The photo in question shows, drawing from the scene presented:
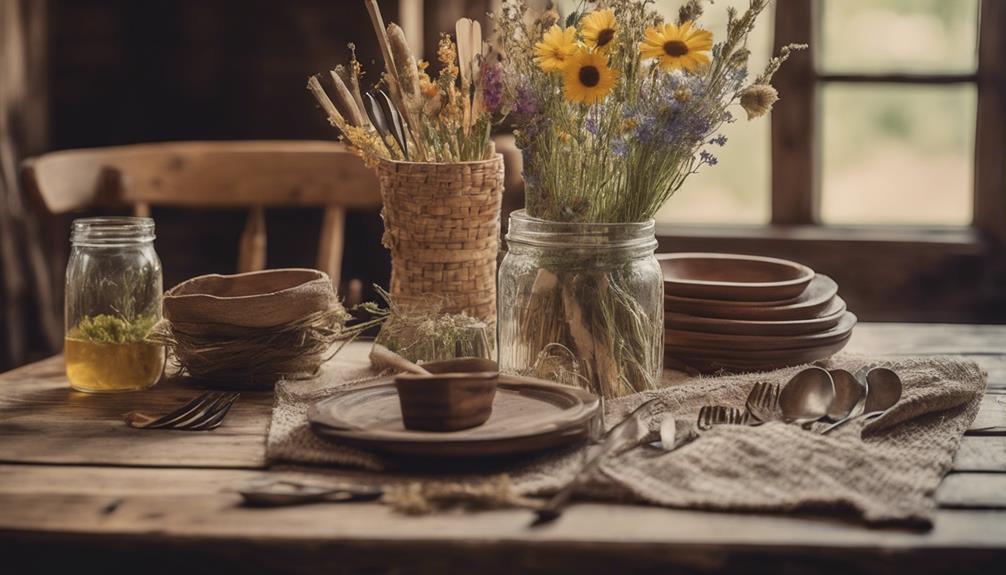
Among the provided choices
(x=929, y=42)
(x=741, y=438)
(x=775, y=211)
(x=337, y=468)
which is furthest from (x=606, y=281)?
(x=929, y=42)

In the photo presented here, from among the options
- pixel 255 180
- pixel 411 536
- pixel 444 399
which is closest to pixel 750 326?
pixel 444 399

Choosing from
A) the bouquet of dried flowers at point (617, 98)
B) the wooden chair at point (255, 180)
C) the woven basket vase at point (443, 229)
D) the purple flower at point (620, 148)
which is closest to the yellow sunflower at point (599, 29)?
the bouquet of dried flowers at point (617, 98)

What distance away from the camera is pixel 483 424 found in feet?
3.85

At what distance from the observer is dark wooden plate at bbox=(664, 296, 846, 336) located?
149 cm

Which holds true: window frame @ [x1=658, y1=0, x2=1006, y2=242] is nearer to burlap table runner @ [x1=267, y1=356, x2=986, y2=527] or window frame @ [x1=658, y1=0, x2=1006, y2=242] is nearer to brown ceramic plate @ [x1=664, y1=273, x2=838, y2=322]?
brown ceramic plate @ [x1=664, y1=273, x2=838, y2=322]

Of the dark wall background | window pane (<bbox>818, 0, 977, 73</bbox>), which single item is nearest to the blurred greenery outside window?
window pane (<bbox>818, 0, 977, 73</bbox>)

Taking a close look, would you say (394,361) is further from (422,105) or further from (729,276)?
(729,276)

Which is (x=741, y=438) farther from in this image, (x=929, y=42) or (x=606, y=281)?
(x=929, y=42)

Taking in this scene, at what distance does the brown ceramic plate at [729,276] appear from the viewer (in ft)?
4.96

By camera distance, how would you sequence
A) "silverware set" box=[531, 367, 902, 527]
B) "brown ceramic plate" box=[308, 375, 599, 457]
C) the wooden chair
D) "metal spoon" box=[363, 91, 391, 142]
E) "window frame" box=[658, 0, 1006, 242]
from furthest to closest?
"window frame" box=[658, 0, 1006, 242] → the wooden chair → "metal spoon" box=[363, 91, 391, 142] → "silverware set" box=[531, 367, 902, 527] → "brown ceramic plate" box=[308, 375, 599, 457]

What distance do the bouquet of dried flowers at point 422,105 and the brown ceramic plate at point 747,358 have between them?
0.36m

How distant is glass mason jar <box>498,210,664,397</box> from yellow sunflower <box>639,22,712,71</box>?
187 millimetres

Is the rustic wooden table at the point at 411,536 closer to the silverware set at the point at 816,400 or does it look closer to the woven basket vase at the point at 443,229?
the silverware set at the point at 816,400

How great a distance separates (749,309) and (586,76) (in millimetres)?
424
